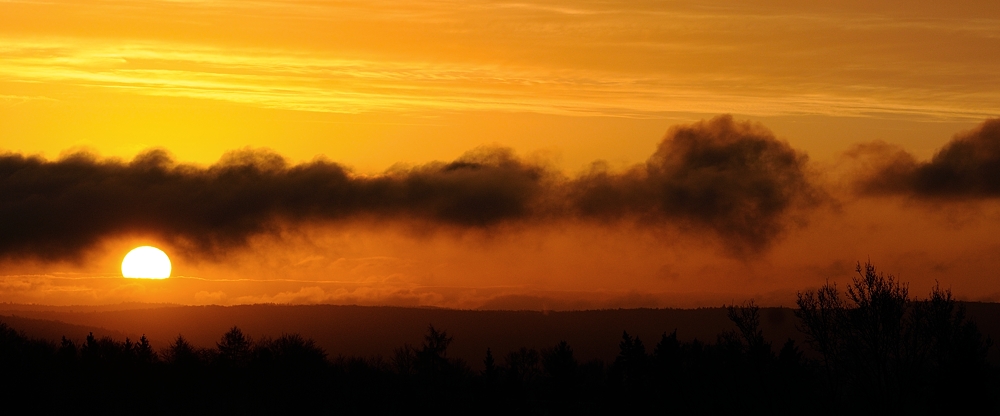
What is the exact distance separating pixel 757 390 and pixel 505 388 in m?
42.1

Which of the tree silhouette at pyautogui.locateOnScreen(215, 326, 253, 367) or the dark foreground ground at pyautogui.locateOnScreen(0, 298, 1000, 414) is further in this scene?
the tree silhouette at pyautogui.locateOnScreen(215, 326, 253, 367)

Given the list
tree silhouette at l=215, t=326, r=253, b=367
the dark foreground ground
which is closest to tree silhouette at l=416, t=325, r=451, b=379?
the dark foreground ground

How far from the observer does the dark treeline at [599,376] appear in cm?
7262

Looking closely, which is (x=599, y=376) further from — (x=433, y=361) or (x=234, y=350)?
(x=234, y=350)

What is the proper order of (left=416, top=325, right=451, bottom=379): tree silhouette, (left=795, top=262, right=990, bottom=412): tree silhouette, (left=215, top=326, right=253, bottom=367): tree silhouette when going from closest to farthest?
(left=795, top=262, right=990, bottom=412): tree silhouette, (left=416, top=325, right=451, bottom=379): tree silhouette, (left=215, top=326, right=253, bottom=367): tree silhouette

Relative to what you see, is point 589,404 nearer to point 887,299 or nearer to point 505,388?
point 505,388

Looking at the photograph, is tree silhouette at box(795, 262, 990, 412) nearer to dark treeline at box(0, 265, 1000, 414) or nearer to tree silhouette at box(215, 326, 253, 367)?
dark treeline at box(0, 265, 1000, 414)

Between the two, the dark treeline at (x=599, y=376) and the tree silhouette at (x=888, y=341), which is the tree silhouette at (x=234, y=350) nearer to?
the dark treeline at (x=599, y=376)

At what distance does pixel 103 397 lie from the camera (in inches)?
4358

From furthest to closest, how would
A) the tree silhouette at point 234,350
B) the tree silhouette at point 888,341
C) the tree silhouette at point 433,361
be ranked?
the tree silhouette at point 234,350 < the tree silhouette at point 433,361 < the tree silhouette at point 888,341

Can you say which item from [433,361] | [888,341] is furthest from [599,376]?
[888,341]

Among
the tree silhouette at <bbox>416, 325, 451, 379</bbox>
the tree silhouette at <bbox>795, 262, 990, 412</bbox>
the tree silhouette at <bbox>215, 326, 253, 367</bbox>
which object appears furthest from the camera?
the tree silhouette at <bbox>215, 326, 253, 367</bbox>

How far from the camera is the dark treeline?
72625 millimetres


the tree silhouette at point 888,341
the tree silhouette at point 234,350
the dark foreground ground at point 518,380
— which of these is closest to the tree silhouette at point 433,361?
the dark foreground ground at point 518,380
